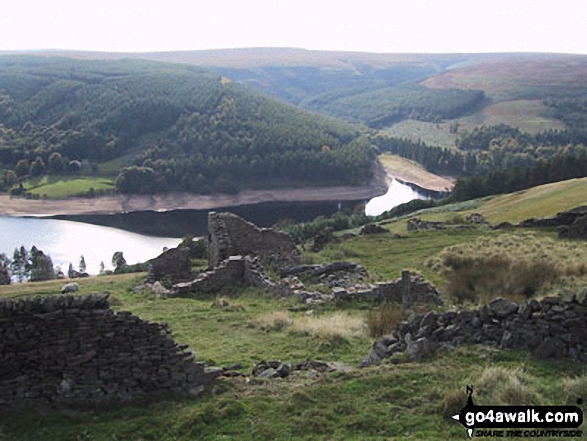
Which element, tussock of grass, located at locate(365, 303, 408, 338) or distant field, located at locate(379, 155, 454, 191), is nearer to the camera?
tussock of grass, located at locate(365, 303, 408, 338)

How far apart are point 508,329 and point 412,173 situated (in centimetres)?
13704

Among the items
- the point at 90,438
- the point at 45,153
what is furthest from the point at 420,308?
the point at 45,153

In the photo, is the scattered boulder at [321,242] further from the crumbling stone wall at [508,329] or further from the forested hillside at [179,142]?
the forested hillside at [179,142]

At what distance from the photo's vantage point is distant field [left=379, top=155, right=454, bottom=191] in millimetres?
133875

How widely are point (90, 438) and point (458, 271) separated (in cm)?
1495

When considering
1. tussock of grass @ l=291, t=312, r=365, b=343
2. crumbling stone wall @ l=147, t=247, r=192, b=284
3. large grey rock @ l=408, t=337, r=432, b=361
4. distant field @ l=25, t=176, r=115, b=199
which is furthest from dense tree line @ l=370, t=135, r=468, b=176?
large grey rock @ l=408, t=337, r=432, b=361

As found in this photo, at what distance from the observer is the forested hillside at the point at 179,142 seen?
136m

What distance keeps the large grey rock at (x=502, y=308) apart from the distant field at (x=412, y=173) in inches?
4734

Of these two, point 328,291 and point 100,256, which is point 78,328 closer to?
point 328,291

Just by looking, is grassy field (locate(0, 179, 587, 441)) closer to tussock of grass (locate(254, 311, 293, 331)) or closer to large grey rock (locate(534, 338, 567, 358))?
large grey rock (locate(534, 338, 567, 358))

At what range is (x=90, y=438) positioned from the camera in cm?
949

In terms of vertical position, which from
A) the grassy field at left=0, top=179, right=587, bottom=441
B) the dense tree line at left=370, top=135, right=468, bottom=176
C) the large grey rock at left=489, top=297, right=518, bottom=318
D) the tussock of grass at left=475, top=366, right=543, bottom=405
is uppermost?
the large grey rock at left=489, top=297, right=518, bottom=318

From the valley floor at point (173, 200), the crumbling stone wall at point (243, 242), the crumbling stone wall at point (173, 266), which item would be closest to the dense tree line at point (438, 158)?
the valley floor at point (173, 200)

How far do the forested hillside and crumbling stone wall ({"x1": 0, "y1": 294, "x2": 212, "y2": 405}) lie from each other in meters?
117
